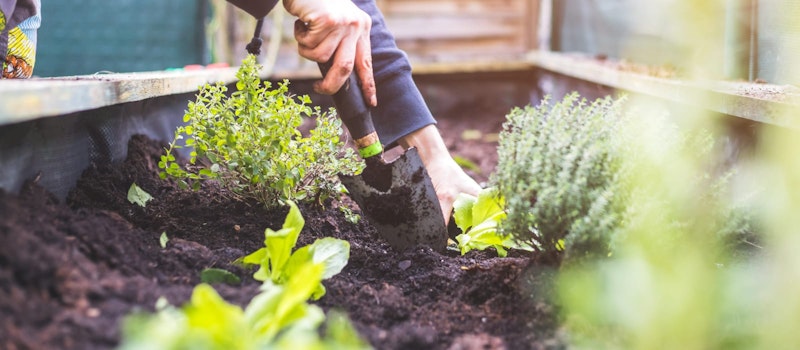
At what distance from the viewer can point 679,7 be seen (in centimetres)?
66

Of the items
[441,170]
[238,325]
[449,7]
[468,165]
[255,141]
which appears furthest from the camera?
[449,7]

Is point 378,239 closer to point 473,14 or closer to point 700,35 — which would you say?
point 700,35

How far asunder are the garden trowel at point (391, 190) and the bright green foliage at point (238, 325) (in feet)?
1.91

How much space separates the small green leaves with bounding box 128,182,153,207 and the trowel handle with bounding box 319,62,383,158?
50 centimetres

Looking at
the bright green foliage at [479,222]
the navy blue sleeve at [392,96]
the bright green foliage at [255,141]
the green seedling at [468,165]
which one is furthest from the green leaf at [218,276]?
the green seedling at [468,165]

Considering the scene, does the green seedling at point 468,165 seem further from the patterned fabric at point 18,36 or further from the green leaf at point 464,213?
the patterned fabric at point 18,36

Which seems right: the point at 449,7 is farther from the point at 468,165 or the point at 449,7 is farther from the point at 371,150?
the point at 371,150

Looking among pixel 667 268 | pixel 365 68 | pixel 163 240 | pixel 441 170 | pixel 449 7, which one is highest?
pixel 365 68

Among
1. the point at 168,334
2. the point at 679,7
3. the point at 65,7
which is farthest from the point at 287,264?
the point at 65,7

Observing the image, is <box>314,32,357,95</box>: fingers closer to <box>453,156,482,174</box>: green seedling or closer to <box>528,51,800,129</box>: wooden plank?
<box>528,51,800,129</box>: wooden plank

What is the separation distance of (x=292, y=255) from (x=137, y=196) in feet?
1.72

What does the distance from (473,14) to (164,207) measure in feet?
15.3

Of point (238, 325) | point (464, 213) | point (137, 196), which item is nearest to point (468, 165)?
point (464, 213)

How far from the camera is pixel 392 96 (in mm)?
1897
